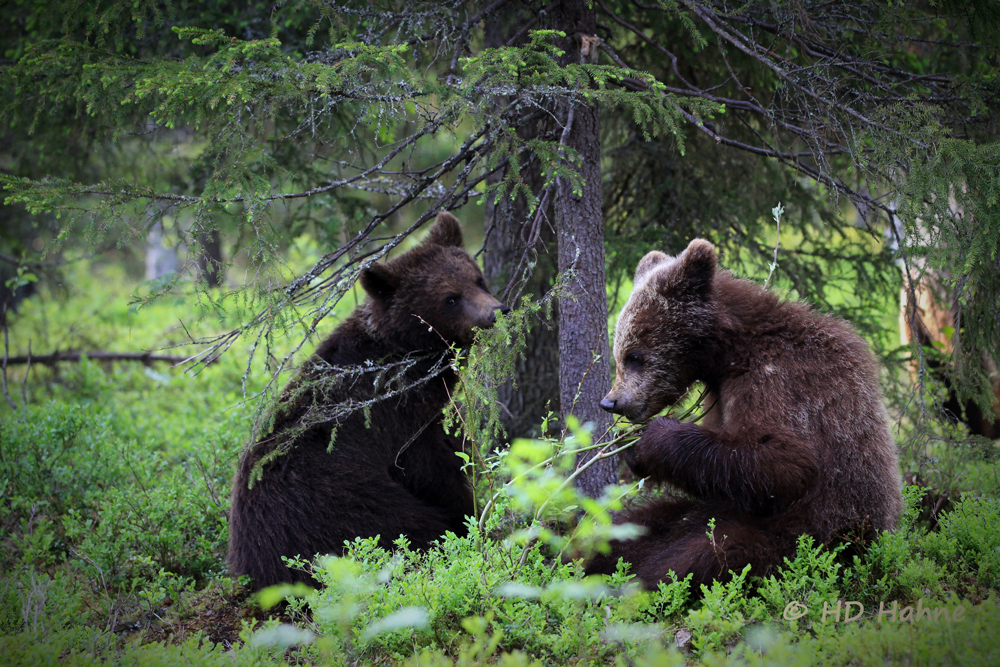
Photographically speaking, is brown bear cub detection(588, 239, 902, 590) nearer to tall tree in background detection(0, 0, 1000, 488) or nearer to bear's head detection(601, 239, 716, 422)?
bear's head detection(601, 239, 716, 422)

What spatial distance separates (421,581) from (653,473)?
61.1 inches

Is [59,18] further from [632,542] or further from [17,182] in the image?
[632,542]

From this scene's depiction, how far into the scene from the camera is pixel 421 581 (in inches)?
160

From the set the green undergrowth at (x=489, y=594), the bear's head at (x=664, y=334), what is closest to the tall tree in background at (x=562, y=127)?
the bear's head at (x=664, y=334)

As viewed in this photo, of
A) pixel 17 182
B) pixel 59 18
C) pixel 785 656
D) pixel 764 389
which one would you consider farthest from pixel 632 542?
pixel 59 18

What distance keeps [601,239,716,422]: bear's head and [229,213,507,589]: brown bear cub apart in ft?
3.29

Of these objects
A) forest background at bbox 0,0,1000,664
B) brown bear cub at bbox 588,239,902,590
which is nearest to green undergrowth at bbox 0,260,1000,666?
forest background at bbox 0,0,1000,664

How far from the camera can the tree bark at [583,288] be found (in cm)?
559

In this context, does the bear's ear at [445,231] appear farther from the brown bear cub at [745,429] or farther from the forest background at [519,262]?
the brown bear cub at [745,429]

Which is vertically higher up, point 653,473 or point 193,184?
point 193,184

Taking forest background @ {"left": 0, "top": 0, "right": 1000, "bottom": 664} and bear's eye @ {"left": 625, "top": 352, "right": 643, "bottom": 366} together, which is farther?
bear's eye @ {"left": 625, "top": 352, "right": 643, "bottom": 366}

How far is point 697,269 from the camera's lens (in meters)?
4.56

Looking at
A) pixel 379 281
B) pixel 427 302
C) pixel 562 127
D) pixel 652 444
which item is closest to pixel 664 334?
pixel 652 444

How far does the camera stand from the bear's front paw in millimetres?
4254
